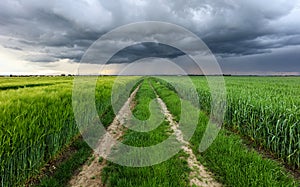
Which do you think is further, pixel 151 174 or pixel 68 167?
pixel 68 167

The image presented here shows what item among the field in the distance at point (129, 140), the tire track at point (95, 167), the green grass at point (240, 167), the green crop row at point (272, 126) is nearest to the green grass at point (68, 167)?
the tire track at point (95, 167)

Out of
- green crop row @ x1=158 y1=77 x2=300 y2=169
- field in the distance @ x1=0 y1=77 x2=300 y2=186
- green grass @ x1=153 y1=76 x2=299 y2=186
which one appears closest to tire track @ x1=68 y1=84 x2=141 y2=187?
field in the distance @ x1=0 y1=77 x2=300 y2=186

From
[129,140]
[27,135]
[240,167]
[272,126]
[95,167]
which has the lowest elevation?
[95,167]

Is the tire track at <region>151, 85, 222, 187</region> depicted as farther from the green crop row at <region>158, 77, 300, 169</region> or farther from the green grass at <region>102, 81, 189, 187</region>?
the green crop row at <region>158, 77, 300, 169</region>

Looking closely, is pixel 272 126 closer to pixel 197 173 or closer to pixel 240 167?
pixel 240 167

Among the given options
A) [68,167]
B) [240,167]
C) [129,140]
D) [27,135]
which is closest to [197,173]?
[240,167]

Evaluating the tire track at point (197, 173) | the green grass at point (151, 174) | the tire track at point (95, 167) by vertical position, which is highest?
Result: the green grass at point (151, 174)

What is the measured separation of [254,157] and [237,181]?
164 centimetres

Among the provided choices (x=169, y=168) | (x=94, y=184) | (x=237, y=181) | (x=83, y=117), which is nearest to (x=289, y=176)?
(x=237, y=181)

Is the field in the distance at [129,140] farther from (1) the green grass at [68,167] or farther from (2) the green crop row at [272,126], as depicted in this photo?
(1) the green grass at [68,167]

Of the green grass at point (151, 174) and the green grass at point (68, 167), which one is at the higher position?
the green grass at point (151, 174)

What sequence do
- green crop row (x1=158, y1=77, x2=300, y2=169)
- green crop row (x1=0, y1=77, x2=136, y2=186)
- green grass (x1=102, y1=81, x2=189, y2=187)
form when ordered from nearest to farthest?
green crop row (x1=0, y1=77, x2=136, y2=186) → green grass (x1=102, y1=81, x2=189, y2=187) → green crop row (x1=158, y1=77, x2=300, y2=169)

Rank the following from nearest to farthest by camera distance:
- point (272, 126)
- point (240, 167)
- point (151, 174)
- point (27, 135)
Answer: point (27, 135) < point (151, 174) < point (240, 167) < point (272, 126)

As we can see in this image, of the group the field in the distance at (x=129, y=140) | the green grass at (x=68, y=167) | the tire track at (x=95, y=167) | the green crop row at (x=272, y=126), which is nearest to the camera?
the field in the distance at (x=129, y=140)
